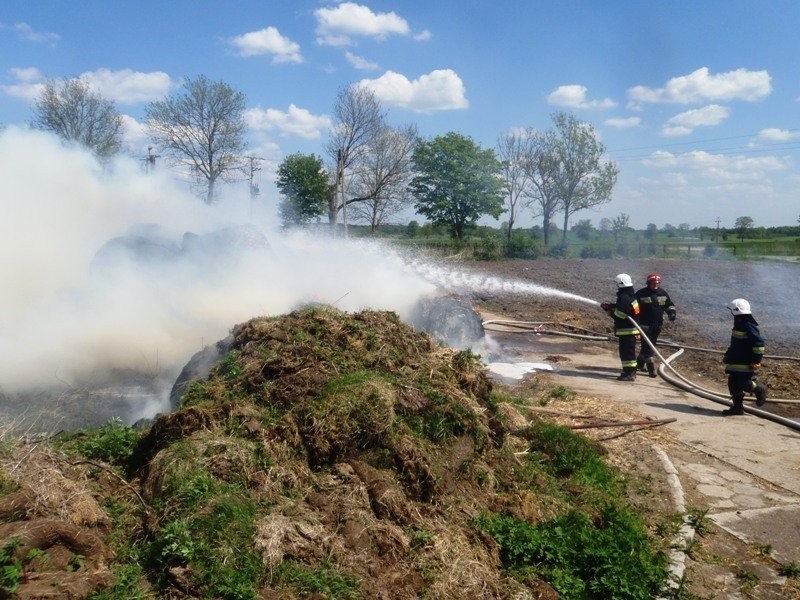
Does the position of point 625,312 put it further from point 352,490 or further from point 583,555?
point 352,490

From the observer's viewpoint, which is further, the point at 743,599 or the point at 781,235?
the point at 781,235

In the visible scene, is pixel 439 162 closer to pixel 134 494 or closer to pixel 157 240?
pixel 157 240

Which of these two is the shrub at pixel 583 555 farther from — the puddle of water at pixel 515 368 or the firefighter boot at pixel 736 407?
the puddle of water at pixel 515 368

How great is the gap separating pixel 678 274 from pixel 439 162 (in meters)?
20.2

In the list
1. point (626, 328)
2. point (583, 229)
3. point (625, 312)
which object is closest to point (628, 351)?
point (626, 328)

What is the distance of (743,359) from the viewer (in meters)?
9.52

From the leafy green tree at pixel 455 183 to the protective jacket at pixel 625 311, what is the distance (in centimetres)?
3455

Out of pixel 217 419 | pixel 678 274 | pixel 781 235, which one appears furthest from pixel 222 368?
pixel 781 235

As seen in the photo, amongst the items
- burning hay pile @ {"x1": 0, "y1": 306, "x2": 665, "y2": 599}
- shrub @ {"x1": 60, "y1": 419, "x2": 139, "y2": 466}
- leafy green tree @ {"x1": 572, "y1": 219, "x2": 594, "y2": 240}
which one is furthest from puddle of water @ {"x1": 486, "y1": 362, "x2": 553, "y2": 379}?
leafy green tree @ {"x1": 572, "y1": 219, "x2": 594, "y2": 240}

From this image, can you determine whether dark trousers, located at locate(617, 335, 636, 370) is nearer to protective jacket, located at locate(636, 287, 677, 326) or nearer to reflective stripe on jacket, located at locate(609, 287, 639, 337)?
reflective stripe on jacket, located at locate(609, 287, 639, 337)

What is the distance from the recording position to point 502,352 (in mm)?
14297

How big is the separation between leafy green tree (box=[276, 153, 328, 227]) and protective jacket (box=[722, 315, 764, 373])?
3180 cm

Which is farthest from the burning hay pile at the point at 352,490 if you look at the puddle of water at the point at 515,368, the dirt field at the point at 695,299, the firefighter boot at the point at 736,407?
the dirt field at the point at 695,299

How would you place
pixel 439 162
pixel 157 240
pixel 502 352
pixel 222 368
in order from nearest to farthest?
1. pixel 222 368
2. pixel 502 352
3. pixel 157 240
4. pixel 439 162
